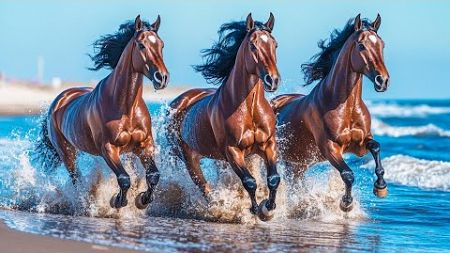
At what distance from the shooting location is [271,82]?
9.34 m

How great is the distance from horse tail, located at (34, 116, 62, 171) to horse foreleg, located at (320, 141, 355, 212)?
3112mm

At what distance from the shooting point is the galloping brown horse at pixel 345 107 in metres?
10.1

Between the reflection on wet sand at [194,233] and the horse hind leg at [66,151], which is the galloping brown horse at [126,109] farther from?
the horse hind leg at [66,151]

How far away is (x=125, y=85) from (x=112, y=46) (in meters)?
0.79

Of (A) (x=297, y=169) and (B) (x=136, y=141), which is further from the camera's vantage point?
(A) (x=297, y=169)

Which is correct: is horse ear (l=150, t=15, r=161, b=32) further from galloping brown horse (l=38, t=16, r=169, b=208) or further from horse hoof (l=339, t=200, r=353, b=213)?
horse hoof (l=339, t=200, r=353, b=213)

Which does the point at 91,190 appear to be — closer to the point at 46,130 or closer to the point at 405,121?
the point at 46,130

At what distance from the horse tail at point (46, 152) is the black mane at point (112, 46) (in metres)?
1.41

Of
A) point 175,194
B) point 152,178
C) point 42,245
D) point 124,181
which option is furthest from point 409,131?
point 42,245

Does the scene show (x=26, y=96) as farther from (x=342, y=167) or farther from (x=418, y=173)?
(x=342, y=167)

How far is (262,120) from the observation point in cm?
980

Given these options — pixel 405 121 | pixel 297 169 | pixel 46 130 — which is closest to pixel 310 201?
pixel 297 169

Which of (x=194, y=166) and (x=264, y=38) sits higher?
(x=264, y=38)

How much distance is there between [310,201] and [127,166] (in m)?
1.77
